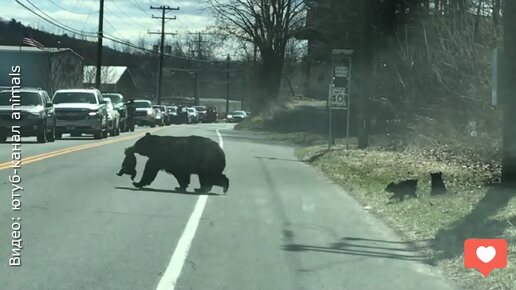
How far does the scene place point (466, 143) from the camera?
16906mm

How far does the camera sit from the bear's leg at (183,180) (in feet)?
35.8

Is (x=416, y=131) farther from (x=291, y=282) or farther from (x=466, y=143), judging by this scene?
(x=291, y=282)

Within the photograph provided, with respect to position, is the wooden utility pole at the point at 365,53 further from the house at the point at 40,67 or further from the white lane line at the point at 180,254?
the house at the point at 40,67

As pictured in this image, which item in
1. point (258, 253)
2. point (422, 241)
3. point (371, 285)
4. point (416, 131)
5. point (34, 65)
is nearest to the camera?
point (371, 285)

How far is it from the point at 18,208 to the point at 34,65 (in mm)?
44628

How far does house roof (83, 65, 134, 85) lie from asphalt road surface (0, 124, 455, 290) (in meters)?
49.5

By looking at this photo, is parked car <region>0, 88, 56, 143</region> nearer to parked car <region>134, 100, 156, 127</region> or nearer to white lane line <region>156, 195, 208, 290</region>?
white lane line <region>156, 195, 208, 290</region>

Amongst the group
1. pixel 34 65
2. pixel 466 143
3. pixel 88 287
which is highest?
pixel 34 65

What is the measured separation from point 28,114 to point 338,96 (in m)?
10.2

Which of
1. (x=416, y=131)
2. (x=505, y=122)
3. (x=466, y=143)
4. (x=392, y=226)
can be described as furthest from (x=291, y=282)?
(x=416, y=131)

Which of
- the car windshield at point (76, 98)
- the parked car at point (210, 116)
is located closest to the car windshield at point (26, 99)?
the car windshield at point (76, 98)

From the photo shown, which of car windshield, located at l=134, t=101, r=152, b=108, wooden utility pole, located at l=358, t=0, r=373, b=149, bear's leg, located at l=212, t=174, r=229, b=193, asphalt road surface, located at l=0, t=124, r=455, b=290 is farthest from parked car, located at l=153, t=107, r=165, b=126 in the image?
bear's leg, located at l=212, t=174, r=229, b=193

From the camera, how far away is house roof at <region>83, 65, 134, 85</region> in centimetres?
6238

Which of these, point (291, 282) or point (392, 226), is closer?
point (291, 282)
